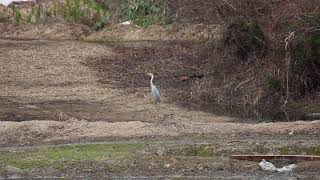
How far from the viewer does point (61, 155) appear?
1442 cm

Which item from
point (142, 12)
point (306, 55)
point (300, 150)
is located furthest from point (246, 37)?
point (142, 12)

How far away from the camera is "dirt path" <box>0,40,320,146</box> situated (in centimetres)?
1647

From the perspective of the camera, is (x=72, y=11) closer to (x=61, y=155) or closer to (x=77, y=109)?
(x=77, y=109)

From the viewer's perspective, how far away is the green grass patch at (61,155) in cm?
1387

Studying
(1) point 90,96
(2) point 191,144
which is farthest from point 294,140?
(1) point 90,96

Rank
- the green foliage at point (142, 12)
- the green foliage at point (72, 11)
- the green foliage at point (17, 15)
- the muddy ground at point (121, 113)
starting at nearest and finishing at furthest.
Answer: the muddy ground at point (121, 113) < the green foliage at point (142, 12) < the green foliage at point (17, 15) < the green foliage at point (72, 11)

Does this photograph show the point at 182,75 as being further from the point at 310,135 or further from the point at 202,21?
the point at 310,135

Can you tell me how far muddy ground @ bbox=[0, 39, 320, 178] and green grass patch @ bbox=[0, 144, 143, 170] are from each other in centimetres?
24

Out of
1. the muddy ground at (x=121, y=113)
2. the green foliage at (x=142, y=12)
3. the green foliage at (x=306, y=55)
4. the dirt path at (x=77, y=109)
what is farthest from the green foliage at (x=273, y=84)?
the green foliage at (x=142, y=12)

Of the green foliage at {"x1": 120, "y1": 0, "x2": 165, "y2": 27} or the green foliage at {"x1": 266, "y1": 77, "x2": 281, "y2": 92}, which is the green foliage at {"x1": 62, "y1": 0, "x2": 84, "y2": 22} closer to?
the green foliage at {"x1": 120, "y1": 0, "x2": 165, "y2": 27}

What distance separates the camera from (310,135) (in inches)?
622

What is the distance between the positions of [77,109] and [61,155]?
6.63 m

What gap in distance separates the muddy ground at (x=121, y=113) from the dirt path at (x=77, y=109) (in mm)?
24

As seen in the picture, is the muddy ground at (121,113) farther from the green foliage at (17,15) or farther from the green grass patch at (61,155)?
the green foliage at (17,15)
